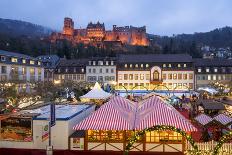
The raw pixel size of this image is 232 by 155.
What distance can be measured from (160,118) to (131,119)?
1.68 m

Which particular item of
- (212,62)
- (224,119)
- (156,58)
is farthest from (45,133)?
(212,62)

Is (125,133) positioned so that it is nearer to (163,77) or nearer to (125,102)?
(125,102)

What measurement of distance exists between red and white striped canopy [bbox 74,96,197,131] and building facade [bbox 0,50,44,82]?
34776 mm

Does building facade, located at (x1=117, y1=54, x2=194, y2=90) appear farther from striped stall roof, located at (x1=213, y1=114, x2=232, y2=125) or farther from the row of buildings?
striped stall roof, located at (x1=213, y1=114, x2=232, y2=125)

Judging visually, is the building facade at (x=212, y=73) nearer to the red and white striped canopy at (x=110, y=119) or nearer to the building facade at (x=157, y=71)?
the building facade at (x=157, y=71)

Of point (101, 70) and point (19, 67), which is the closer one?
point (19, 67)

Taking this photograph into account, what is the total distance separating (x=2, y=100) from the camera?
3206cm

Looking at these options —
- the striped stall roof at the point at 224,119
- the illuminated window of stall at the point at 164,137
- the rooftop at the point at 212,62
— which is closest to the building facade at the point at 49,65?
the rooftop at the point at 212,62

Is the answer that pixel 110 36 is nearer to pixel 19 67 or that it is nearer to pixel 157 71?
pixel 157 71

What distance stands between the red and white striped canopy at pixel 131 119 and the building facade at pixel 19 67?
34.8 metres

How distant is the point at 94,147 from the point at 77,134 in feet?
5.04

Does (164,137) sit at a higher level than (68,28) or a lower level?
lower

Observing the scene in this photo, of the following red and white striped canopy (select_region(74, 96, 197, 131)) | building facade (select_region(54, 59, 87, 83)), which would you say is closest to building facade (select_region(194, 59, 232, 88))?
building facade (select_region(54, 59, 87, 83))

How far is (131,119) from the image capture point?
20031 mm
